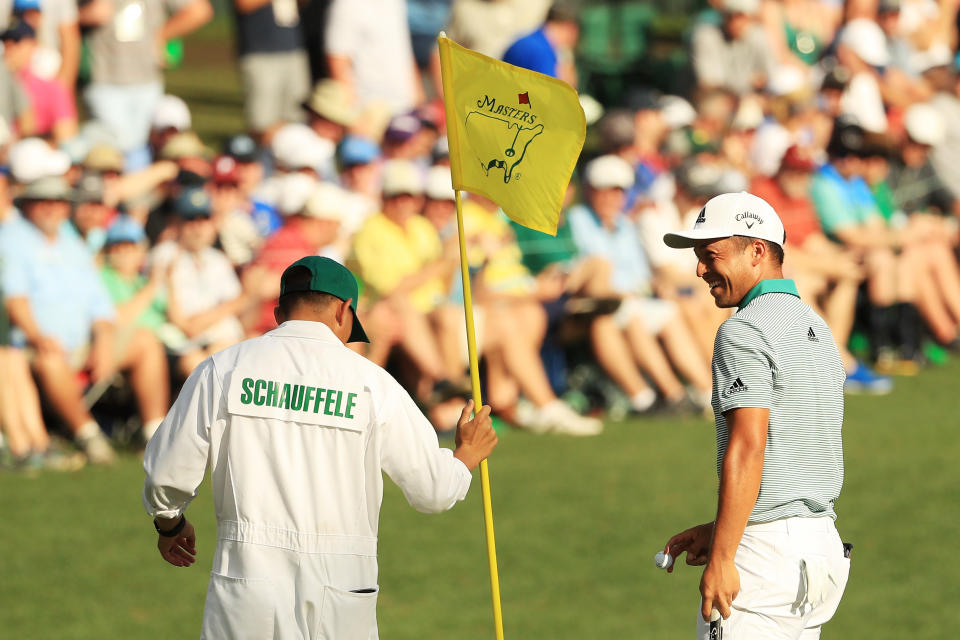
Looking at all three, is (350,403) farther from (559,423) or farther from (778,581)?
(559,423)

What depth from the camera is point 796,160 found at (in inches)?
533

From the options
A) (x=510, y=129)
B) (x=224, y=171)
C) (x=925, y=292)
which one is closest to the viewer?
(x=510, y=129)

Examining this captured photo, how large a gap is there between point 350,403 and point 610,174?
786 centimetres

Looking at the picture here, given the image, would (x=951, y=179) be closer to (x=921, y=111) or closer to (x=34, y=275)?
(x=921, y=111)

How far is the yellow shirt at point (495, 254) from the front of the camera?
1167 cm

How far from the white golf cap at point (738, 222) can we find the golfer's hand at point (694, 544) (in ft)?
3.20

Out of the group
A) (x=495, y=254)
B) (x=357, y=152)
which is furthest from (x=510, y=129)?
(x=357, y=152)

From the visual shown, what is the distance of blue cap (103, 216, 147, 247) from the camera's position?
10656 mm

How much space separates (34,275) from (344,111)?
3450 millimetres

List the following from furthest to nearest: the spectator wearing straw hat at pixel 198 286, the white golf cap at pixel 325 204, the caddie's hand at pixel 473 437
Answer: the white golf cap at pixel 325 204, the spectator wearing straw hat at pixel 198 286, the caddie's hand at pixel 473 437

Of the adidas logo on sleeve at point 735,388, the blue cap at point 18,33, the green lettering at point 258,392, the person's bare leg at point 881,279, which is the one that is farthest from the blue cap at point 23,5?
the adidas logo on sleeve at point 735,388

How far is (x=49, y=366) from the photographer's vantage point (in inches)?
396

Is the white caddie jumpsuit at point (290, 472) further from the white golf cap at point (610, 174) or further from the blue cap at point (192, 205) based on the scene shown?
the white golf cap at point (610, 174)

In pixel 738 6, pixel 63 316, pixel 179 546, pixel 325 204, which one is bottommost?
pixel 179 546
